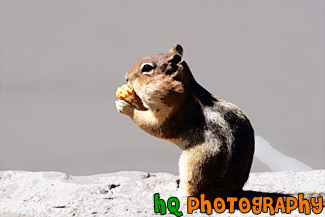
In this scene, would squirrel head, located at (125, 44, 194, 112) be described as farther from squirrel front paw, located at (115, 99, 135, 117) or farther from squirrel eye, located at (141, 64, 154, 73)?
squirrel front paw, located at (115, 99, 135, 117)

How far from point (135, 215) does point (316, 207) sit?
1391mm

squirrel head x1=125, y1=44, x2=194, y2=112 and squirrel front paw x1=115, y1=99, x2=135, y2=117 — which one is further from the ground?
squirrel head x1=125, y1=44, x2=194, y2=112

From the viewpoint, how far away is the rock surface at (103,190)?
4668 millimetres

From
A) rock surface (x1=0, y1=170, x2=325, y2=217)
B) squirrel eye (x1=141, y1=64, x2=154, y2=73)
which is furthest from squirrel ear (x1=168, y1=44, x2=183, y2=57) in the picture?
rock surface (x1=0, y1=170, x2=325, y2=217)

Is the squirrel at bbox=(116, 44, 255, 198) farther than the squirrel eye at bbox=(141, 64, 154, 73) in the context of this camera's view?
No

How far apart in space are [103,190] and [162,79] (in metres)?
1.11

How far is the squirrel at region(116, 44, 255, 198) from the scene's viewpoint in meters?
4.68

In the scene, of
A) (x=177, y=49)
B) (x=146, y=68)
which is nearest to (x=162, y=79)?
(x=146, y=68)

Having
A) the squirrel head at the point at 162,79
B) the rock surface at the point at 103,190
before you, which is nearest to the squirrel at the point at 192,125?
the squirrel head at the point at 162,79

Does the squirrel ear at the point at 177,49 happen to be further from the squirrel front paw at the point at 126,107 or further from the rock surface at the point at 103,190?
the rock surface at the point at 103,190

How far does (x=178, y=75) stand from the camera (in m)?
4.75

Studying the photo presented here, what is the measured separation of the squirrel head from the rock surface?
0.80 metres

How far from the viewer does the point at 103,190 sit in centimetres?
521

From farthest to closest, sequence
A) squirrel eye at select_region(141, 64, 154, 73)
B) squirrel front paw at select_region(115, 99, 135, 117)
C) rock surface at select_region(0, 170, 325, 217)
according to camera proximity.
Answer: squirrel front paw at select_region(115, 99, 135, 117), squirrel eye at select_region(141, 64, 154, 73), rock surface at select_region(0, 170, 325, 217)
